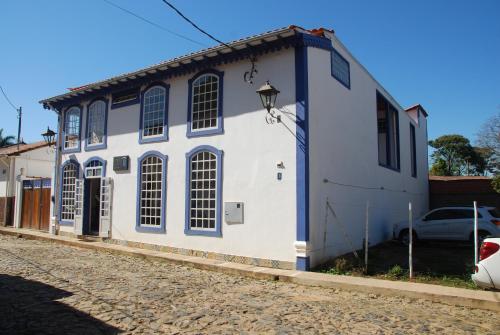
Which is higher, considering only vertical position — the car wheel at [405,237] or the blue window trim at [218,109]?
the blue window trim at [218,109]

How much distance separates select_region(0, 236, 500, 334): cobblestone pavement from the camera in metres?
5.41

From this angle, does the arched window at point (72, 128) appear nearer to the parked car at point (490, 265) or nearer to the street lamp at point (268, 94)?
the street lamp at point (268, 94)

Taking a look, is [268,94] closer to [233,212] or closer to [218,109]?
[218,109]

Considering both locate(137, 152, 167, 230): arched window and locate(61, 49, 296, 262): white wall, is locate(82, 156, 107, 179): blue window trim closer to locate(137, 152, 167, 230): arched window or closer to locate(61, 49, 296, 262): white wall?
locate(137, 152, 167, 230): arched window

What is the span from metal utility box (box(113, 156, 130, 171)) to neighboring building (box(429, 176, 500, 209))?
2043cm

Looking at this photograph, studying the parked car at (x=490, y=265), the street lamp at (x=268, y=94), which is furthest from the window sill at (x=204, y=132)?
the parked car at (x=490, y=265)

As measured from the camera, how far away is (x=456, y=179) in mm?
25656

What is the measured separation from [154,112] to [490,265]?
1053 cm

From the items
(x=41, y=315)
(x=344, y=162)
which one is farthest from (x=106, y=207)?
(x=41, y=315)

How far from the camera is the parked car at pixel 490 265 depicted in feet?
21.1

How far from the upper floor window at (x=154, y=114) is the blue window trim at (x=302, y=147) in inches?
196

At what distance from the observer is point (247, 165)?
35.0ft

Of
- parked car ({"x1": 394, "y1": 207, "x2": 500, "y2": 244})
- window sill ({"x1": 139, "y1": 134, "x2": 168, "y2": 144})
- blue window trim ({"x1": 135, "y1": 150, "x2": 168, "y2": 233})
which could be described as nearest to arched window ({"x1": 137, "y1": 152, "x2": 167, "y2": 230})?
blue window trim ({"x1": 135, "y1": 150, "x2": 168, "y2": 233})

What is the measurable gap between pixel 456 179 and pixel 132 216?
21389 millimetres
